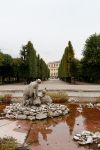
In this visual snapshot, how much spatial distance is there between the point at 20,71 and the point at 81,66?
36.0 ft

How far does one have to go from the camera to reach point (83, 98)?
22.2 meters

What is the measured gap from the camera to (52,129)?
1133 cm

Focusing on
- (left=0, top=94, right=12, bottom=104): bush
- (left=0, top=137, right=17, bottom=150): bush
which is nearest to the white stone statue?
(left=0, top=94, right=12, bottom=104): bush

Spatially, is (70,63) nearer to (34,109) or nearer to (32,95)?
(32,95)

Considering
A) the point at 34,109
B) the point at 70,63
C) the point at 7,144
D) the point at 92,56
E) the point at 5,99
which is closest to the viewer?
the point at 7,144

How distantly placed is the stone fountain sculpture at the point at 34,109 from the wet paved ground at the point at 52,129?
40 cm

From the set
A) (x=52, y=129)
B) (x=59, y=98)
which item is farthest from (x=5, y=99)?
(x=52, y=129)

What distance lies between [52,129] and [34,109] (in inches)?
97.1

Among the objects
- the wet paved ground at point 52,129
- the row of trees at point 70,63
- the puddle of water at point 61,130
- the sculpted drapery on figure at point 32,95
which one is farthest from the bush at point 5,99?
the row of trees at point 70,63

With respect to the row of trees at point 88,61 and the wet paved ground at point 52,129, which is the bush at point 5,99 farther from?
the row of trees at point 88,61

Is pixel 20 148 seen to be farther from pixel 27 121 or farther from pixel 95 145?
pixel 27 121

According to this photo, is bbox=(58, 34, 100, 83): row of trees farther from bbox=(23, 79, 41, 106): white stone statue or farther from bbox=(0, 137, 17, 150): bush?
bbox=(0, 137, 17, 150): bush

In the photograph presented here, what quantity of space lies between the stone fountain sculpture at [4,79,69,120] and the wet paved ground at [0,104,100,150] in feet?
1.31

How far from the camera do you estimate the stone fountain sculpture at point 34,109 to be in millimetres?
13291
